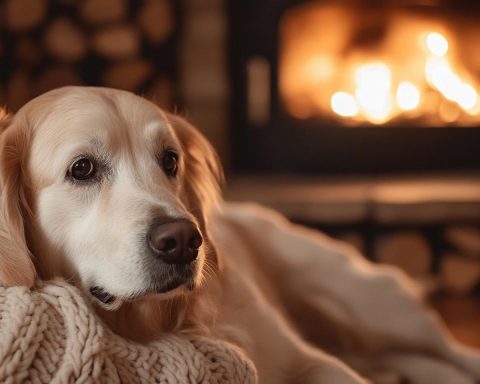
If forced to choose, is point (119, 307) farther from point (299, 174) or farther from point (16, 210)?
point (299, 174)

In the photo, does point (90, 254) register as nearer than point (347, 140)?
Yes

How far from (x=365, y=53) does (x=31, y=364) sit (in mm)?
2490

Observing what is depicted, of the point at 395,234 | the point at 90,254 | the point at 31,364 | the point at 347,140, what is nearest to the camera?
the point at 31,364

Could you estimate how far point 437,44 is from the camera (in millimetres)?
3166

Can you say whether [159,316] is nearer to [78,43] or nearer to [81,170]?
[81,170]

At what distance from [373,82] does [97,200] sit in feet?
6.87

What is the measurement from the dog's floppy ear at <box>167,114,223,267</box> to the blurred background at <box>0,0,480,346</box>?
49.5 inches

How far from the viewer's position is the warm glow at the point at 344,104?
10.3 ft

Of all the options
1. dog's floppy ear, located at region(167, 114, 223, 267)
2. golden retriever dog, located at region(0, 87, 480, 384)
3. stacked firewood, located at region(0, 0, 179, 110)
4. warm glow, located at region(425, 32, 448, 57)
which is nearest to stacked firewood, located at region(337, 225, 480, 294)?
warm glow, located at region(425, 32, 448, 57)

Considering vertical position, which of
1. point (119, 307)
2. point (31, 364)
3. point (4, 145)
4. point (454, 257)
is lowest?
point (454, 257)

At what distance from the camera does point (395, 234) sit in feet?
9.39

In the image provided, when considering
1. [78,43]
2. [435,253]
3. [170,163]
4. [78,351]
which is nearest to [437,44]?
[435,253]

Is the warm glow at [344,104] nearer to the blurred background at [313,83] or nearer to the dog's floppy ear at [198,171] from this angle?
the blurred background at [313,83]

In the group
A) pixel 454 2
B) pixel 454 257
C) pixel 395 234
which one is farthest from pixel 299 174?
pixel 454 2
